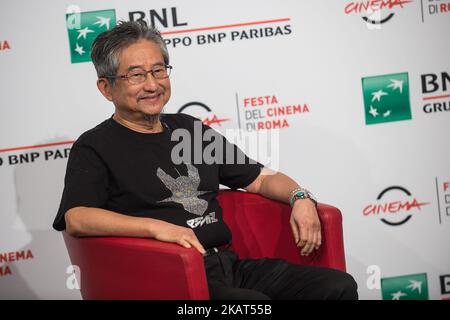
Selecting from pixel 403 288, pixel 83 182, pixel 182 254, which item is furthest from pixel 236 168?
pixel 403 288

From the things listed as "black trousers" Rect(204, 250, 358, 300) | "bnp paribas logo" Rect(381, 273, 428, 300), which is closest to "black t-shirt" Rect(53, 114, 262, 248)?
"black trousers" Rect(204, 250, 358, 300)

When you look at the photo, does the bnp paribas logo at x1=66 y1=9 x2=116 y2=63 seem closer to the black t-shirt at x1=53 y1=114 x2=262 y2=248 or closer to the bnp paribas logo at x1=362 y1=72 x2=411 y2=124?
the black t-shirt at x1=53 y1=114 x2=262 y2=248

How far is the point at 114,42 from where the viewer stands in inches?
Result: 104

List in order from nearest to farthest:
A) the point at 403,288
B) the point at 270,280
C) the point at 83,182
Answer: the point at 83,182, the point at 270,280, the point at 403,288

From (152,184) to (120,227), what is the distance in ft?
0.97

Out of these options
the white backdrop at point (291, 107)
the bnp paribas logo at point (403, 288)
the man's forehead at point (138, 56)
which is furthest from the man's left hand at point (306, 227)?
the bnp paribas logo at point (403, 288)

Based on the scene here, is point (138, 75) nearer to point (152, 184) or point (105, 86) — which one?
point (105, 86)

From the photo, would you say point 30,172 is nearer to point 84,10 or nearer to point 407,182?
point 84,10

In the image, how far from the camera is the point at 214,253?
8.70ft

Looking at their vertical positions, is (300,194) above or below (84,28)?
below

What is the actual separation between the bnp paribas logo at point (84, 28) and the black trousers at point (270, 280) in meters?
1.46

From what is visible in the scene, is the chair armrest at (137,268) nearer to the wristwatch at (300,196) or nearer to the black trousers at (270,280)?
the black trousers at (270,280)
